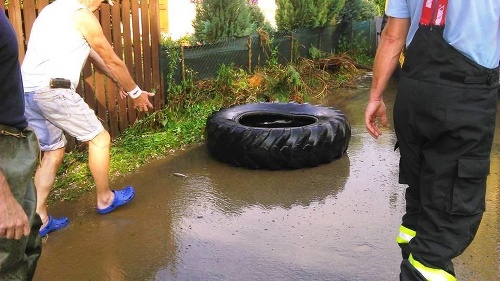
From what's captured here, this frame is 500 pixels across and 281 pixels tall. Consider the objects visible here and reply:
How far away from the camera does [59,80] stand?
3.60 metres

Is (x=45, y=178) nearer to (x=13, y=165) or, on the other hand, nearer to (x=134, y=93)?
(x=134, y=93)

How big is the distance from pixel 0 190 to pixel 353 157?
398 cm

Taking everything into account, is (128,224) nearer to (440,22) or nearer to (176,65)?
(440,22)

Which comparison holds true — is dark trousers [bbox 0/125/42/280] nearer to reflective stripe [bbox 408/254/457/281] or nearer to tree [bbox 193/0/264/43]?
reflective stripe [bbox 408/254/457/281]

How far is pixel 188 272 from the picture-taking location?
320 centimetres

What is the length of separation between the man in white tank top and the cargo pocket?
249cm

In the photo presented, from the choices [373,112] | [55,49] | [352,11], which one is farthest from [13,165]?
[352,11]

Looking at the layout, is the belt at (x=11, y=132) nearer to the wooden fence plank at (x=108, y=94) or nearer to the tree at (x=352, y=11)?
the wooden fence plank at (x=108, y=94)

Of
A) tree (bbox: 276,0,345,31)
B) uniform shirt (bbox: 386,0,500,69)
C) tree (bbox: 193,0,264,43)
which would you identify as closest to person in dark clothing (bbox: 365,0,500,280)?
uniform shirt (bbox: 386,0,500,69)

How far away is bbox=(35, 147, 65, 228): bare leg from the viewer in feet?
12.2

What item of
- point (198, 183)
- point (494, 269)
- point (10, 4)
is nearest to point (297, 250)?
point (494, 269)

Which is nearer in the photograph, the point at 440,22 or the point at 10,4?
the point at 440,22

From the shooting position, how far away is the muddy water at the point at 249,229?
321 cm

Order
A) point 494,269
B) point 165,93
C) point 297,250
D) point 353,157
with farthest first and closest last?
point 165,93, point 353,157, point 297,250, point 494,269
